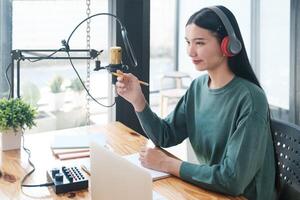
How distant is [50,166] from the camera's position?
1526 millimetres

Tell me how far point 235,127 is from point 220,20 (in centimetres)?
39

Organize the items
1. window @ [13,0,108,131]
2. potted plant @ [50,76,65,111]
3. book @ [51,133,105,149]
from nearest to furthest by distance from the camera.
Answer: book @ [51,133,105,149], window @ [13,0,108,131], potted plant @ [50,76,65,111]

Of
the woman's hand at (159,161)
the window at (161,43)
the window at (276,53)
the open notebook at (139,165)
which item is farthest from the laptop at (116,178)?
the window at (161,43)

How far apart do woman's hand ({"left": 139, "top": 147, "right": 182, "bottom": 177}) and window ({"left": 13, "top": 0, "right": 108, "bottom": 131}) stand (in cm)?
84

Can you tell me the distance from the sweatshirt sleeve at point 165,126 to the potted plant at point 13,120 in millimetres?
451

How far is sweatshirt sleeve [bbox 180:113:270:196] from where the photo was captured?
1.27 metres

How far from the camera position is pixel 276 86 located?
3.61 meters

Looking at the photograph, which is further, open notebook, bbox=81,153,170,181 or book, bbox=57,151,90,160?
book, bbox=57,151,90,160

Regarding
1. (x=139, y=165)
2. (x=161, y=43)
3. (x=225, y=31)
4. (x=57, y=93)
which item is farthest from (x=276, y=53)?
(x=139, y=165)

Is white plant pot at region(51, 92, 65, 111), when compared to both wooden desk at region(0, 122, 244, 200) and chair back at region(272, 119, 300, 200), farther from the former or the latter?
chair back at region(272, 119, 300, 200)

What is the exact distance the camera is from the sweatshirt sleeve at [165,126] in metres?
1.67

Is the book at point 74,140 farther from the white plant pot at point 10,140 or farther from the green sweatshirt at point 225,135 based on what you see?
the green sweatshirt at point 225,135

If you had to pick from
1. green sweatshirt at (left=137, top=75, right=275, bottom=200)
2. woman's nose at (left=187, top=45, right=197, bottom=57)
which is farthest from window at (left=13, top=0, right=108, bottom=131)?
woman's nose at (left=187, top=45, right=197, bottom=57)

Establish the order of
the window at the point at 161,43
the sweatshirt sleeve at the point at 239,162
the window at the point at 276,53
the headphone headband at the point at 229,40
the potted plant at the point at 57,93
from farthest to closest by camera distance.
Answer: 1. the window at the point at 161,43
2. the window at the point at 276,53
3. the potted plant at the point at 57,93
4. the headphone headband at the point at 229,40
5. the sweatshirt sleeve at the point at 239,162
